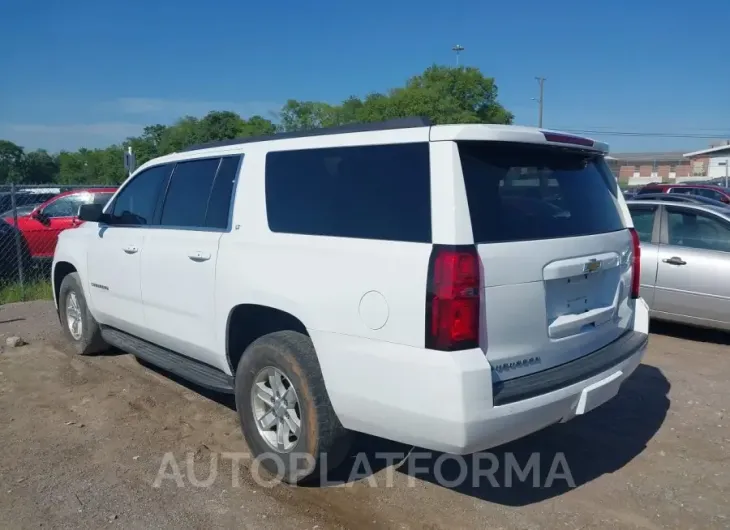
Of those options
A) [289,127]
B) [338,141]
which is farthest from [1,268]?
[289,127]

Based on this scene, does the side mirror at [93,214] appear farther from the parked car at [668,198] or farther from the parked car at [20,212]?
the parked car at [20,212]

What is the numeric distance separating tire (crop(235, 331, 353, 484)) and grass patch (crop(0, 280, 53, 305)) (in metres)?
6.94

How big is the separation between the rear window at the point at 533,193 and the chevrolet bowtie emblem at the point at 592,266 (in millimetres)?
175

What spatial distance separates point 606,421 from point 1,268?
31.0ft

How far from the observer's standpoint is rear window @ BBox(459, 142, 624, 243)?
318 centimetres

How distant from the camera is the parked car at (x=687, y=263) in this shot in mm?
6875

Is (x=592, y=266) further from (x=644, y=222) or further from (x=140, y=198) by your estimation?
(x=644, y=222)

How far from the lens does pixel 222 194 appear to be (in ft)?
14.5

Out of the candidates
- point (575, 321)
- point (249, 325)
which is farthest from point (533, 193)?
point (249, 325)

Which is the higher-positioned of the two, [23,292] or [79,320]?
[79,320]

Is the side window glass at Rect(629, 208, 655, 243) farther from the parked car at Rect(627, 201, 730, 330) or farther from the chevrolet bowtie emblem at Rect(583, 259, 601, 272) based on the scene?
the chevrolet bowtie emblem at Rect(583, 259, 601, 272)

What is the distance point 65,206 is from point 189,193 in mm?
9165

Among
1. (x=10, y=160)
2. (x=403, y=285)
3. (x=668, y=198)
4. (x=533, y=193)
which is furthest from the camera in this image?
(x=10, y=160)

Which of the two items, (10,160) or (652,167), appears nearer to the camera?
Answer: (10,160)
